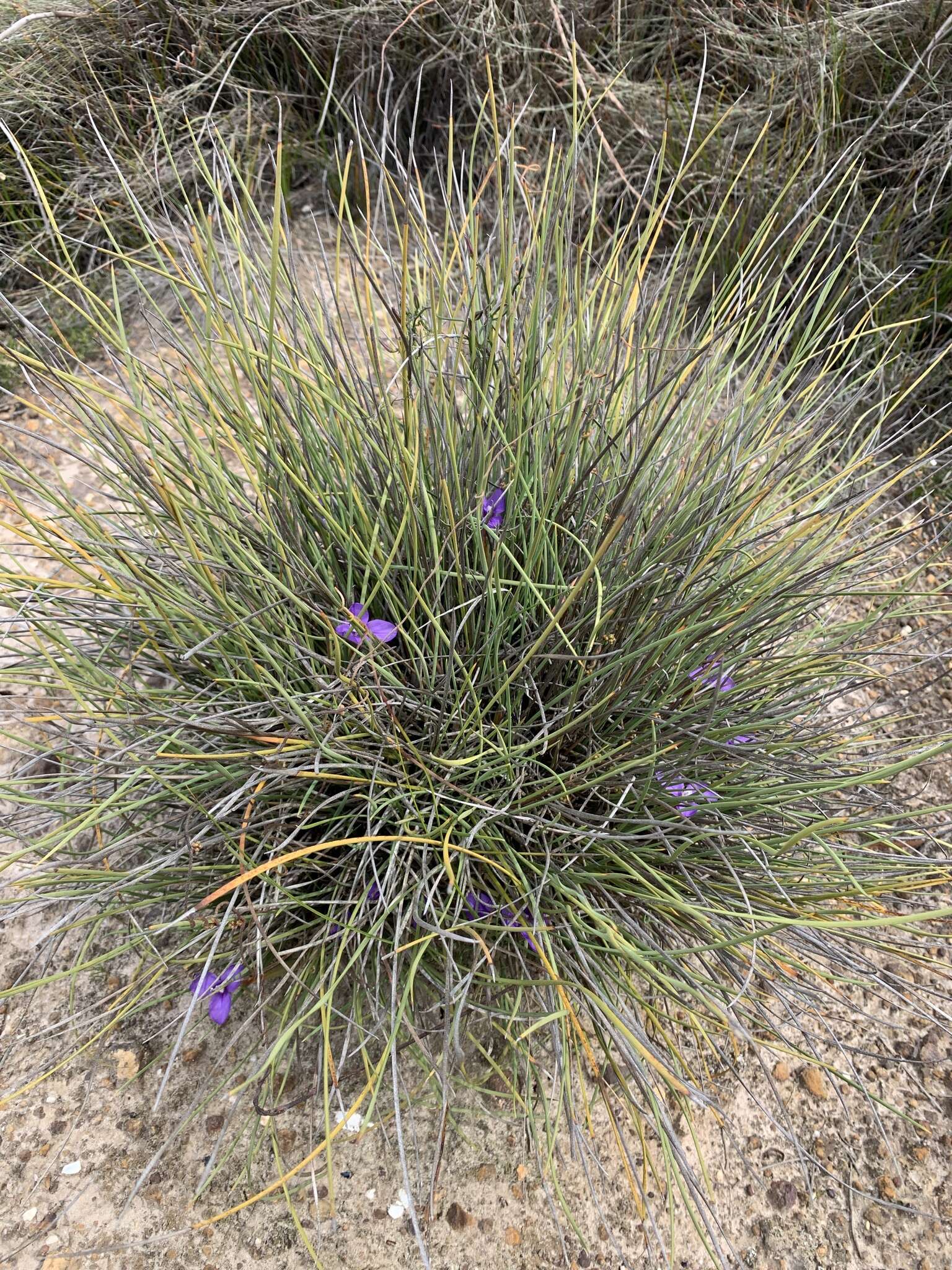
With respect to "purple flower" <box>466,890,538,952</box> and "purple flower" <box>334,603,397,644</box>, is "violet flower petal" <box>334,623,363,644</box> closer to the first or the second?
"purple flower" <box>334,603,397,644</box>

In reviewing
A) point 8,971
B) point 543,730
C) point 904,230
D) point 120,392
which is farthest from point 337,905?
point 904,230

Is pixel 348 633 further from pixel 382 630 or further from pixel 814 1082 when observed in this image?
pixel 814 1082

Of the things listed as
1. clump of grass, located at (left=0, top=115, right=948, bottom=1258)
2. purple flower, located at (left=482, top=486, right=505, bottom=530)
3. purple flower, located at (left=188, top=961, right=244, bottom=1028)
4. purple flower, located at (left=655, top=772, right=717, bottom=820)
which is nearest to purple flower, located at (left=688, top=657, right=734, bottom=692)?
clump of grass, located at (left=0, top=115, right=948, bottom=1258)

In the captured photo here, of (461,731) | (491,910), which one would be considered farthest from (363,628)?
(491,910)

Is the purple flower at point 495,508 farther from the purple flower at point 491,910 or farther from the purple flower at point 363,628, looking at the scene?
the purple flower at point 491,910

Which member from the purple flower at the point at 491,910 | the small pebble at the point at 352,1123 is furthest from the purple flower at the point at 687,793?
the small pebble at the point at 352,1123
